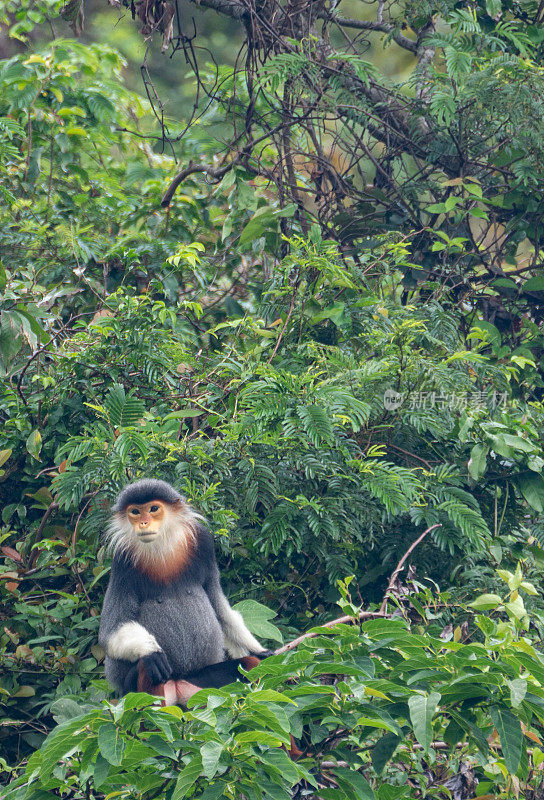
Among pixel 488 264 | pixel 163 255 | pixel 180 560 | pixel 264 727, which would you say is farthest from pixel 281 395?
pixel 488 264

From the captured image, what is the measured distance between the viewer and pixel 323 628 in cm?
180

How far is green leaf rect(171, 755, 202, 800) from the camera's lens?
1434 millimetres

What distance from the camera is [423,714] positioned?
1.54 m

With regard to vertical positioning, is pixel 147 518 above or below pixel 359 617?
above

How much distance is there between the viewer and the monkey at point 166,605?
2100 millimetres

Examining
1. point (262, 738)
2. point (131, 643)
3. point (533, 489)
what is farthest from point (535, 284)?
point (262, 738)

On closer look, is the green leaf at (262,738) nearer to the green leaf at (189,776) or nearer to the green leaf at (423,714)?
the green leaf at (189,776)

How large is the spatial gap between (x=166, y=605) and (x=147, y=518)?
0.28m

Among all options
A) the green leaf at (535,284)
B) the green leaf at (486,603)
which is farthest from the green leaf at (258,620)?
the green leaf at (535,284)

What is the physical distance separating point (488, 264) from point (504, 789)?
109 inches

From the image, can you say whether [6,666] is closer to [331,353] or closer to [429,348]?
[331,353]

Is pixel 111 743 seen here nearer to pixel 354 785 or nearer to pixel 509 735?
pixel 354 785

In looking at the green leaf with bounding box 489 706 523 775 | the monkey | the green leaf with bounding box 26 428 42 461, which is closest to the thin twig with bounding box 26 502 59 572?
the green leaf with bounding box 26 428 42 461

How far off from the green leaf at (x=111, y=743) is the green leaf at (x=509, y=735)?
727mm
